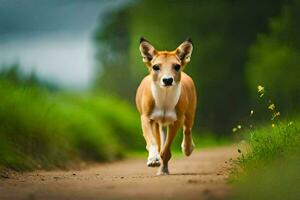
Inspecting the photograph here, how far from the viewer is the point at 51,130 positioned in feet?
55.0

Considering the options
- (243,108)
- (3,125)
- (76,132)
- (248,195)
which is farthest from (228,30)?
(248,195)

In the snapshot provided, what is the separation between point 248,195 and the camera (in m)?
8.69

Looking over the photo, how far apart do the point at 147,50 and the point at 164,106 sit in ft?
2.83

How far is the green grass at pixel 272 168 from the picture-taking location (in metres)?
8.76

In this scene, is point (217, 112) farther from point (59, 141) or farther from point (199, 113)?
point (59, 141)

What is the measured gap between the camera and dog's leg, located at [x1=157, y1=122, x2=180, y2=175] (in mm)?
12883

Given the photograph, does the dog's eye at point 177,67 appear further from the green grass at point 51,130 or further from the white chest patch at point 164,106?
the green grass at point 51,130

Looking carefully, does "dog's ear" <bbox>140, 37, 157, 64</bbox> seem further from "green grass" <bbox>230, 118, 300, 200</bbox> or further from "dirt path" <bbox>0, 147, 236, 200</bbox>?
"dirt path" <bbox>0, 147, 236, 200</bbox>

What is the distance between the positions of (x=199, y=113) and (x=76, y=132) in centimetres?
1387

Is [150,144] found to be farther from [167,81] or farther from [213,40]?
[213,40]

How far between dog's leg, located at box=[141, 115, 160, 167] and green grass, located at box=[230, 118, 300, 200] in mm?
Answer: 1224

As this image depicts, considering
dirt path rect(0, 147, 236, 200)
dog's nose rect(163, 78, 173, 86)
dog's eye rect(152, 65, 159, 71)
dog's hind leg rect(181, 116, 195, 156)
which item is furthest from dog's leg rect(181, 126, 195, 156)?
dirt path rect(0, 147, 236, 200)

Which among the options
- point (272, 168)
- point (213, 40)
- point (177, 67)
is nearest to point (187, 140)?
→ point (177, 67)

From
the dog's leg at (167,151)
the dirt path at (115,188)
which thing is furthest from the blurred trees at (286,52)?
the dirt path at (115,188)
